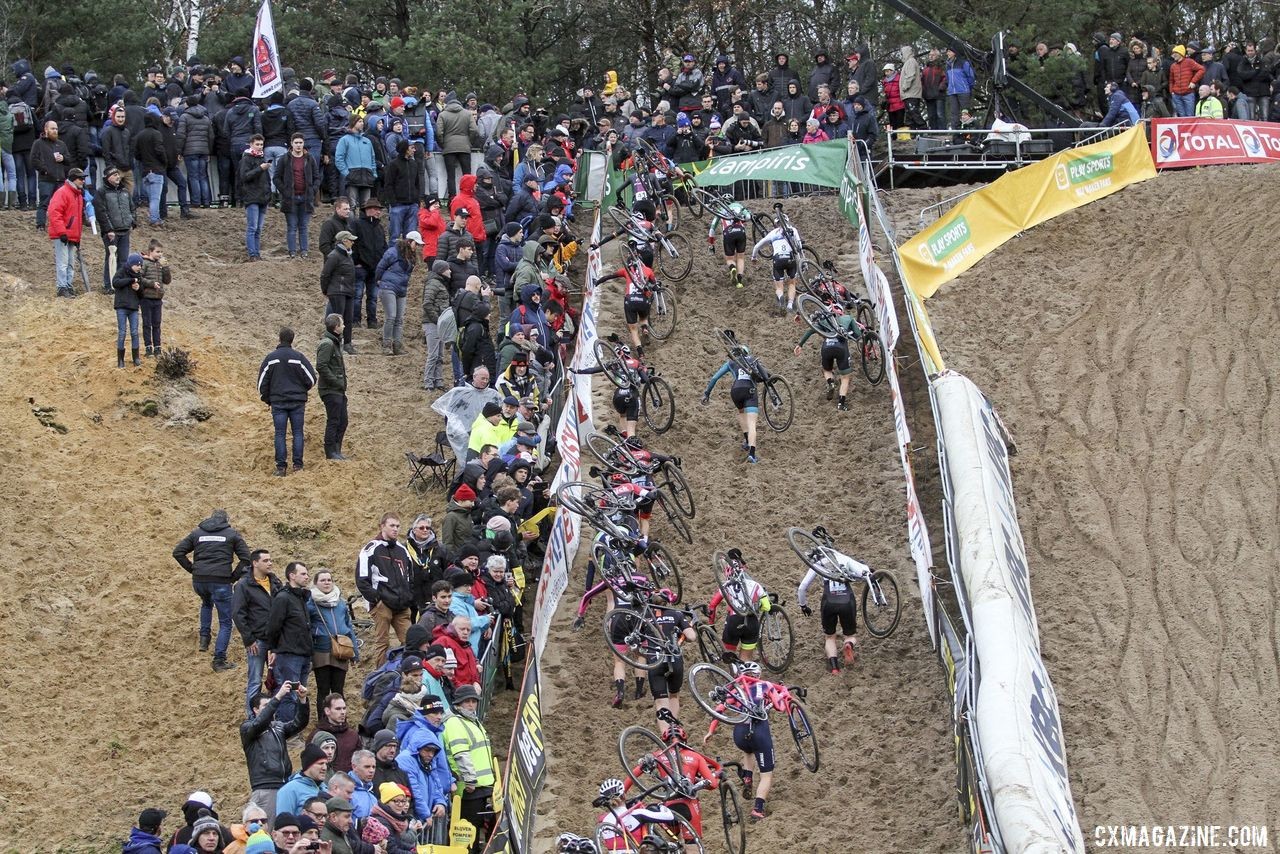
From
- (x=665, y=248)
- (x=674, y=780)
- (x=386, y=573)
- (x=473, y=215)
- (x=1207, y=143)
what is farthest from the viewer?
(x=1207, y=143)

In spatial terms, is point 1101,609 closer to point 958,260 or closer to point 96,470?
point 958,260

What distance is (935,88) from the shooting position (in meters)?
31.6

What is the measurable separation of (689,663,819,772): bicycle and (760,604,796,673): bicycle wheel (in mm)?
1357

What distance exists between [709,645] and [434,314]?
8467 millimetres

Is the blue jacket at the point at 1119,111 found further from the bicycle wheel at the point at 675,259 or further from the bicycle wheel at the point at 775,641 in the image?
the bicycle wheel at the point at 775,641

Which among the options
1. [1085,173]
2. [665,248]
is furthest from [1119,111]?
[665,248]

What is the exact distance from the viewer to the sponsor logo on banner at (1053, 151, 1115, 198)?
1112 inches

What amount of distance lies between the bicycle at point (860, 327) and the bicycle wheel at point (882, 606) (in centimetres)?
471

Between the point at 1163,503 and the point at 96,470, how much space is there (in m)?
13.4

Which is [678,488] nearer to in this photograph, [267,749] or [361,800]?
[267,749]

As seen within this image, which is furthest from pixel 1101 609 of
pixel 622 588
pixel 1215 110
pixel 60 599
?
pixel 1215 110

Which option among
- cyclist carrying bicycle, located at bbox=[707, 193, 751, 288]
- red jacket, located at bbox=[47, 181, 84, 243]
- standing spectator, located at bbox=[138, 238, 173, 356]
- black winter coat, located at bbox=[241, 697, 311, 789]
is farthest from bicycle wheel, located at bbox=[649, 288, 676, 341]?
black winter coat, located at bbox=[241, 697, 311, 789]

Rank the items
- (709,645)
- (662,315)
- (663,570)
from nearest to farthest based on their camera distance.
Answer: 1. (709,645)
2. (663,570)
3. (662,315)

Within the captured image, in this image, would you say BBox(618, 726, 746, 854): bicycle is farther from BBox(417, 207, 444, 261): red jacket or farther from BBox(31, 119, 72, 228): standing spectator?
BBox(31, 119, 72, 228): standing spectator
